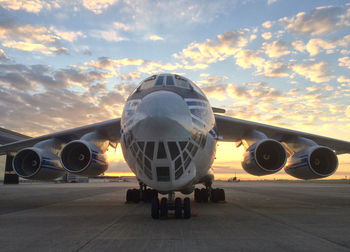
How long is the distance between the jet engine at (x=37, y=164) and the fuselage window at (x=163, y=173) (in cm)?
474

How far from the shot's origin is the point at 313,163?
8.67m

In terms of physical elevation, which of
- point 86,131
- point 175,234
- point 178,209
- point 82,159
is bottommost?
point 175,234

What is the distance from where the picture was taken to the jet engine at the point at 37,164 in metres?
8.38

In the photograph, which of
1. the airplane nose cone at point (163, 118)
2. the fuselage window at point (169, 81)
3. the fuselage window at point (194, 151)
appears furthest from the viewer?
the fuselage window at point (169, 81)

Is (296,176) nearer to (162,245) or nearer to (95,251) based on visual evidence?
(162,245)

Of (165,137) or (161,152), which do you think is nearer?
(165,137)

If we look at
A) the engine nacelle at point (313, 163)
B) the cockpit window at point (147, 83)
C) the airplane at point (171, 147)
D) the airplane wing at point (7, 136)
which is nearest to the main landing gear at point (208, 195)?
the airplane at point (171, 147)

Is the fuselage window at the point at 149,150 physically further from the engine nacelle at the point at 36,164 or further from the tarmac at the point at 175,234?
the engine nacelle at the point at 36,164

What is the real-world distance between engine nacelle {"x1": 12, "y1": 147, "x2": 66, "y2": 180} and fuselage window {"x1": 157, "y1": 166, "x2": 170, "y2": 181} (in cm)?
474

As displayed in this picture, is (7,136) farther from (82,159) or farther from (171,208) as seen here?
(171,208)

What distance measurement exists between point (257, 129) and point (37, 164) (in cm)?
743

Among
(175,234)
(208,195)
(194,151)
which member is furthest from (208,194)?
(175,234)

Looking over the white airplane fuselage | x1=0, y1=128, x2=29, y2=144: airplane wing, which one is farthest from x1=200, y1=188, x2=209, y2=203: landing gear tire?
x1=0, y1=128, x2=29, y2=144: airplane wing

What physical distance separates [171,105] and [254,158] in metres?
3.78
